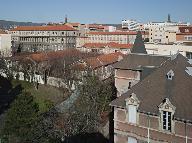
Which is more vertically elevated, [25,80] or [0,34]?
[0,34]

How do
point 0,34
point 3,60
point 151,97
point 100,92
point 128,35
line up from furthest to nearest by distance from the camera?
→ point 128,35
point 0,34
point 3,60
point 100,92
point 151,97

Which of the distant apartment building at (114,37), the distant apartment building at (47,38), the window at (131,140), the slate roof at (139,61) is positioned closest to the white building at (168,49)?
the slate roof at (139,61)

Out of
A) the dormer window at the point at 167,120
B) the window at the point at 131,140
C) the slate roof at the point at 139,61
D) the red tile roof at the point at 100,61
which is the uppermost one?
the slate roof at the point at 139,61

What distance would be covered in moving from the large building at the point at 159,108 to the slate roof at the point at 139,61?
458 cm

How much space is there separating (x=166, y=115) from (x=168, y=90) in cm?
203

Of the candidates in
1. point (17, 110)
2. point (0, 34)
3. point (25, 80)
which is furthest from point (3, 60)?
point (17, 110)

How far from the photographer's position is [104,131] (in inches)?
1455

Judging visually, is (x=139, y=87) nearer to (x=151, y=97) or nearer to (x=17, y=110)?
(x=151, y=97)

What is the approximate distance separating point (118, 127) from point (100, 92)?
13.5 metres

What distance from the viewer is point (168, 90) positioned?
2750 centimetres

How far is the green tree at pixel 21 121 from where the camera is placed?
31.5 m

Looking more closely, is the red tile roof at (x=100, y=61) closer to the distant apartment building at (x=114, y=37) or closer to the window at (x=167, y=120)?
the window at (x=167, y=120)

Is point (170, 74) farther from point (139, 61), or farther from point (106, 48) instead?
point (106, 48)

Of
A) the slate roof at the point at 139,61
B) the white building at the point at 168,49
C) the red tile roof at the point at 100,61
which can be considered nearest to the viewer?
the slate roof at the point at 139,61
